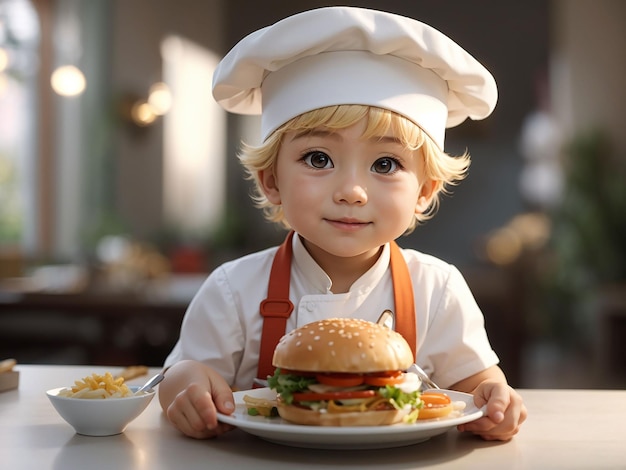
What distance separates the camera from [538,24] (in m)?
11.1

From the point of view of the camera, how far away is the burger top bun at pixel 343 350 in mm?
1097

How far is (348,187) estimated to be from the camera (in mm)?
1328

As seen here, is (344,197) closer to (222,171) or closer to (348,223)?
(348,223)

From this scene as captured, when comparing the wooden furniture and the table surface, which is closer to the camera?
the table surface

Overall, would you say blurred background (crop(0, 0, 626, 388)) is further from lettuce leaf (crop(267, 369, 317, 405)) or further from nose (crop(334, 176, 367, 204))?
lettuce leaf (crop(267, 369, 317, 405))

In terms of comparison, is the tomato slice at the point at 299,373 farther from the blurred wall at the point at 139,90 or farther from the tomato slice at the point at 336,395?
the blurred wall at the point at 139,90

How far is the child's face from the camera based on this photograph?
134 centimetres

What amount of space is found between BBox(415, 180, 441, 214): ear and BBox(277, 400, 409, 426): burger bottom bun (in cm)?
52

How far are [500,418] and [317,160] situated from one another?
1.58ft

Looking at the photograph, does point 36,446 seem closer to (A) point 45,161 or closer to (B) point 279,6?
(A) point 45,161

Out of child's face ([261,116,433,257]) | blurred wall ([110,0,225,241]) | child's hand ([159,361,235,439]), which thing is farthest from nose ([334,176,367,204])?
blurred wall ([110,0,225,241])

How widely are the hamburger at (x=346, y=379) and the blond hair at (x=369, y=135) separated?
34cm

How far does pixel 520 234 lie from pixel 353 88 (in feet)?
30.1

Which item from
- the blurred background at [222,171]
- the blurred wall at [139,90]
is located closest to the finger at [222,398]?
the blurred background at [222,171]
